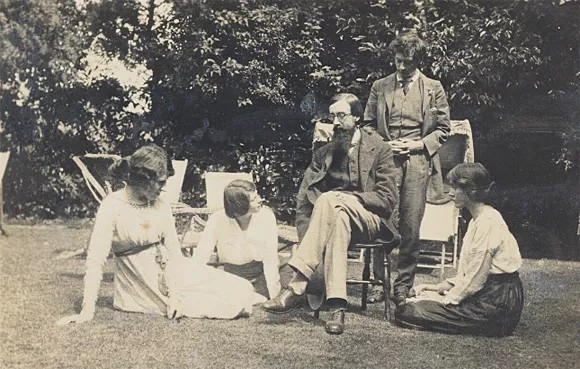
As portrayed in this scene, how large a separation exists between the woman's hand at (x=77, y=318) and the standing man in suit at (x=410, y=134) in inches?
68.0

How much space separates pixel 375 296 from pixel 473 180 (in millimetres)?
1058

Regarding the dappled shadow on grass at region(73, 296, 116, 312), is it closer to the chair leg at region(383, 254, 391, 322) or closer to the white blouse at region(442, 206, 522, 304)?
the chair leg at region(383, 254, 391, 322)

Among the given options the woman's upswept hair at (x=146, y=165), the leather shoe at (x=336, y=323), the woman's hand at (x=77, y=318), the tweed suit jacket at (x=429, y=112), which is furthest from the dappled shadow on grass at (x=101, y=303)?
the tweed suit jacket at (x=429, y=112)

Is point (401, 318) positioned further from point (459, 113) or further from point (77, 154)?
point (77, 154)

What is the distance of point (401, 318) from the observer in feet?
10.6

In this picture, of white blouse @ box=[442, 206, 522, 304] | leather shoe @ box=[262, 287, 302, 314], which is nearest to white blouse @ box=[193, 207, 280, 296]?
leather shoe @ box=[262, 287, 302, 314]

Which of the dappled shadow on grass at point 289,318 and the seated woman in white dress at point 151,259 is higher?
the seated woman in white dress at point 151,259

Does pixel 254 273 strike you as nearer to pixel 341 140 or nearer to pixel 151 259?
pixel 151 259

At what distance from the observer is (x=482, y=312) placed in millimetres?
3096

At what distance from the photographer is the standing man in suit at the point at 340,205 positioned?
10.5ft

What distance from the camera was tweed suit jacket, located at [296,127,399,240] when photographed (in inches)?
136

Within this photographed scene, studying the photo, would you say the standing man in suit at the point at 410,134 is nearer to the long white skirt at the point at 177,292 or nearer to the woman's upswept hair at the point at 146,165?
the long white skirt at the point at 177,292

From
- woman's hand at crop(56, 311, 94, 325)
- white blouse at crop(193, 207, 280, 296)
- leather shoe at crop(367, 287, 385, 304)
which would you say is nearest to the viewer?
woman's hand at crop(56, 311, 94, 325)

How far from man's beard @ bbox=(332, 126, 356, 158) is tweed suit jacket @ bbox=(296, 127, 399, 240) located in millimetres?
42
